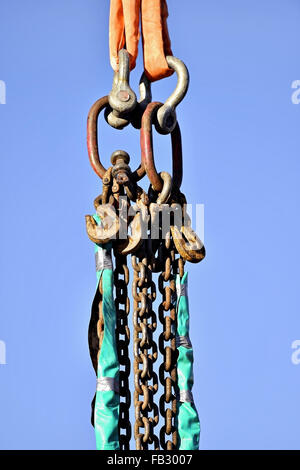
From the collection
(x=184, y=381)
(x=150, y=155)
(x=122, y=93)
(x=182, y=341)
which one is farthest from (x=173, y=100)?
(x=184, y=381)

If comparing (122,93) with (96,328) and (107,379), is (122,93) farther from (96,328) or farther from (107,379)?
(107,379)

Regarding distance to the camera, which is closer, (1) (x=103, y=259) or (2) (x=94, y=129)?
(1) (x=103, y=259)

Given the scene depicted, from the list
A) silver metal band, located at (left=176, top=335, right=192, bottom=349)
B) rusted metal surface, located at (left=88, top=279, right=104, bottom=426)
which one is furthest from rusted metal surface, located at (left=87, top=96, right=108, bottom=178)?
silver metal band, located at (left=176, top=335, right=192, bottom=349)

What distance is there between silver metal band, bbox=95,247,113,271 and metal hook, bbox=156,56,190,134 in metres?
0.78

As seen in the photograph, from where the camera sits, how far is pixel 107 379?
16.4 ft

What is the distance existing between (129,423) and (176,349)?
472 mm

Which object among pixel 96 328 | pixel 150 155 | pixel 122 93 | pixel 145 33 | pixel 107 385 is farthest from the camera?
pixel 145 33

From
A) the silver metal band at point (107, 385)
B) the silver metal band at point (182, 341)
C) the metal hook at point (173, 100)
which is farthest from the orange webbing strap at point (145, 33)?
the silver metal band at point (107, 385)

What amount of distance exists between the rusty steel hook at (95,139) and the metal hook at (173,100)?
27 centimetres

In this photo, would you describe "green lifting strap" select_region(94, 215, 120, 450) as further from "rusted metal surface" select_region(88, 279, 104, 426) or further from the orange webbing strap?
the orange webbing strap

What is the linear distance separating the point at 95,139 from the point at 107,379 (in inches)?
54.1

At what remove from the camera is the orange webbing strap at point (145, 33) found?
18.3ft

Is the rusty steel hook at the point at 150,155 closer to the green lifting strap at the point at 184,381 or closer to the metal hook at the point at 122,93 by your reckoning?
the metal hook at the point at 122,93

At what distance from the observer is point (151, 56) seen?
220 inches
